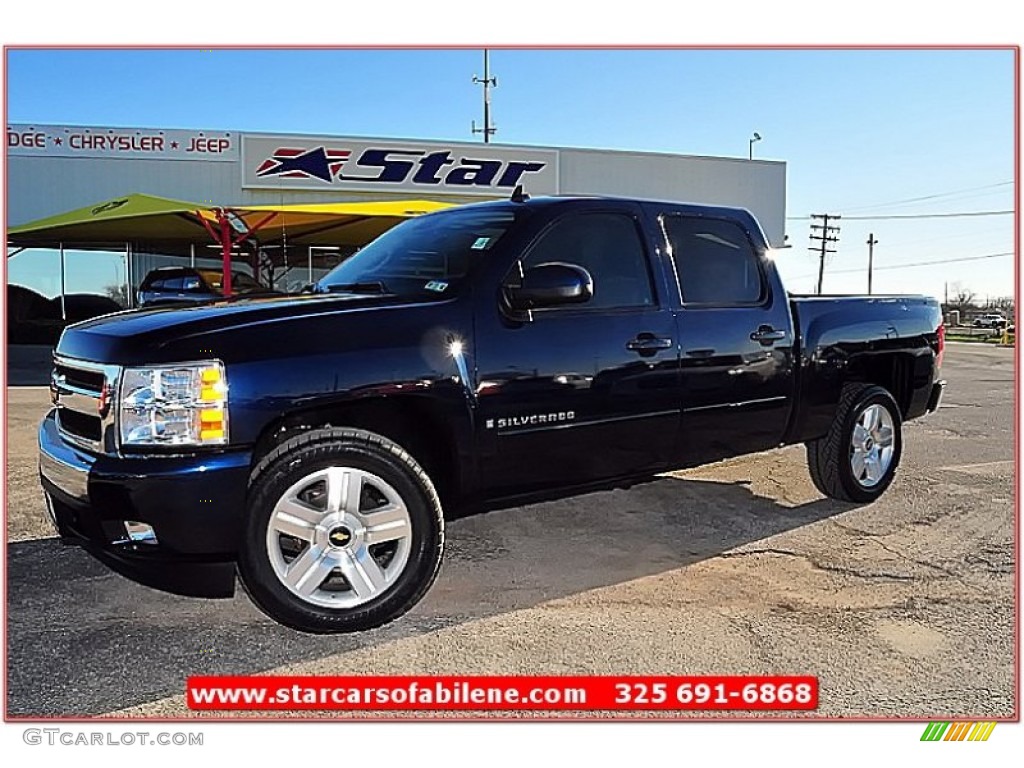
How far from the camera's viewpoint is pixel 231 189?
16.8 metres

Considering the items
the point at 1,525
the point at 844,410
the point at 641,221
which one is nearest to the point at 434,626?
the point at 1,525

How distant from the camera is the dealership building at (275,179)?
15438 mm

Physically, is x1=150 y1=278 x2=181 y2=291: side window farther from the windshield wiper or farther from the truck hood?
the truck hood

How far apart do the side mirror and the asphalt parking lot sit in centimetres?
128

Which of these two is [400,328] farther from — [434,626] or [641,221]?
[641,221]

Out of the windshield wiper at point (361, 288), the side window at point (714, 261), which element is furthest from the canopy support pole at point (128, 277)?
the side window at point (714, 261)

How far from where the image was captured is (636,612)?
3672mm

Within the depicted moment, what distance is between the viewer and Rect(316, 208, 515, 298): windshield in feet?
12.9

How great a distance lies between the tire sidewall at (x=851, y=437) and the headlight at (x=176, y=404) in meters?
3.73

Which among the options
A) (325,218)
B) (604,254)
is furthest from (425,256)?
(325,218)

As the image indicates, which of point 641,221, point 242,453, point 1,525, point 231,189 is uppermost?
point 231,189

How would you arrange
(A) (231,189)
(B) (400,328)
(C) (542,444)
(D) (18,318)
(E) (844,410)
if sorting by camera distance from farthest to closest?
(A) (231,189) → (D) (18,318) → (E) (844,410) → (C) (542,444) → (B) (400,328)

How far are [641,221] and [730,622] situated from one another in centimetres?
201

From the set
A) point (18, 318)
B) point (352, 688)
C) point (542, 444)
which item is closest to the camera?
point (352, 688)
